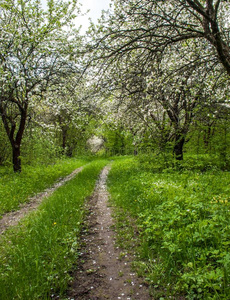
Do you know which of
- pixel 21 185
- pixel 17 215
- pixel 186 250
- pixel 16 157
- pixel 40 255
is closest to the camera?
pixel 186 250

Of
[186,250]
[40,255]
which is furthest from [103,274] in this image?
[186,250]

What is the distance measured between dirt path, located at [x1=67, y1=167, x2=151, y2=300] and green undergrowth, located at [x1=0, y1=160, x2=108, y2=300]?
0.22 meters

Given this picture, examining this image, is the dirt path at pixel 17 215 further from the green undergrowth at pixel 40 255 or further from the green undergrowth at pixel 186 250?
the green undergrowth at pixel 186 250

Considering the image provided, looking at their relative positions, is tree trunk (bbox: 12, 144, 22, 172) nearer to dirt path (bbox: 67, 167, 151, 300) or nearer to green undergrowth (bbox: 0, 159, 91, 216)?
green undergrowth (bbox: 0, 159, 91, 216)

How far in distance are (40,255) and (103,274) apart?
1257 mm

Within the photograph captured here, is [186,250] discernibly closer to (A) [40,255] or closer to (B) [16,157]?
(A) [40,255]

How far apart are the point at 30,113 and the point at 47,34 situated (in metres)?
5.76

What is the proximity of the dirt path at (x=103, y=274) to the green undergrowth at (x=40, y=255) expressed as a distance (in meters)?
0.22

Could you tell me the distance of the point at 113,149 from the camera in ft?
163

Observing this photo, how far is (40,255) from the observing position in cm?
404

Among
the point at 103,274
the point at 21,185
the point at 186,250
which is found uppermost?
the point at 21,185

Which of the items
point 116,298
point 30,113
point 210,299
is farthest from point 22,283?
point 30,113

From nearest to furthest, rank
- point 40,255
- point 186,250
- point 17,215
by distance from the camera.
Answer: point 186,250, point 40,255, point 17,215

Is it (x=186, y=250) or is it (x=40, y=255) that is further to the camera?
(x=40, y=255)
